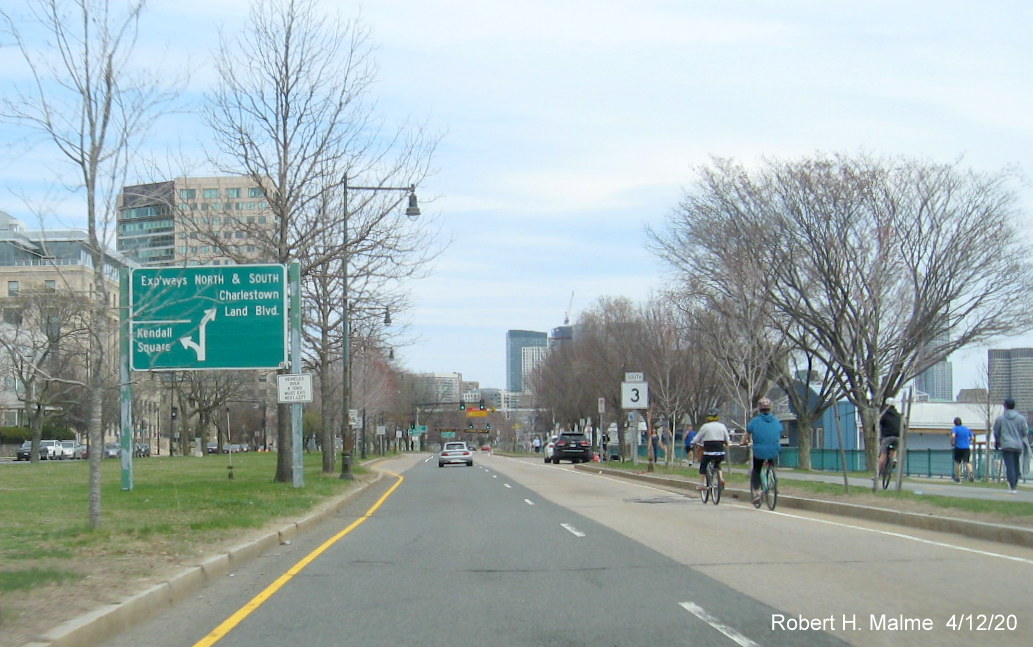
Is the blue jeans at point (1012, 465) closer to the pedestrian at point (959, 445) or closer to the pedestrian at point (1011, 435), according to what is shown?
the pedestrian at point (1011, 435)

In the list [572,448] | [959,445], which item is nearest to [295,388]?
[959,445]

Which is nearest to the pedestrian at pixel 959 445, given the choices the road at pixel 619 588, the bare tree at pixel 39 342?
the road at pixel 619 588

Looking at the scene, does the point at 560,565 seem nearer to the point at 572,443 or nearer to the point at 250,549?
the point at 250,549

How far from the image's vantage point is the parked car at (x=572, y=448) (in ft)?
171

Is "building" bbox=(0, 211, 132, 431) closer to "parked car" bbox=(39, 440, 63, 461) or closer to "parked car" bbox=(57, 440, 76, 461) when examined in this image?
"parked car" bbox=(39, 440, 63, 461)

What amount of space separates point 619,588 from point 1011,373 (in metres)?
32.6

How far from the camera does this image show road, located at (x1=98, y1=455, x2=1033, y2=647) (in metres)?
7.55

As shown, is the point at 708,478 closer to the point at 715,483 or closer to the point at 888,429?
the point at 715,483

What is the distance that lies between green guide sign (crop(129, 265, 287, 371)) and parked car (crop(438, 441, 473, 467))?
2792cm

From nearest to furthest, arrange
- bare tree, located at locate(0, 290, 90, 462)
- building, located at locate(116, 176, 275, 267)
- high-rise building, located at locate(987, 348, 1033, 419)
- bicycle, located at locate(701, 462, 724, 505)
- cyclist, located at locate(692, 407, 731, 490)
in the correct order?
cyclist, located at locate(692, 407, 731, 490) < building, located at locate(116, 176, 275, 267) < bicycle, located at locate(701, 462, 724, 505) < high-rise building, located at locate(987, 348, 1033, 419) < bare tree, located at locate(0, 290, 90, 462)

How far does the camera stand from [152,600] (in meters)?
8.61

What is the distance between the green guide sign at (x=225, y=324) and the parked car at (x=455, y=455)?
27919 millimetres

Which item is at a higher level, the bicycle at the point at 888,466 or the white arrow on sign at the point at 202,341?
the white arrow on sign at the point at 202,341

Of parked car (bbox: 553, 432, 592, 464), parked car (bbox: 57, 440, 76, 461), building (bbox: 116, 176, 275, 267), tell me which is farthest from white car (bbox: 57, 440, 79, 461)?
building (bbox: 116, 176, 275, 267)
